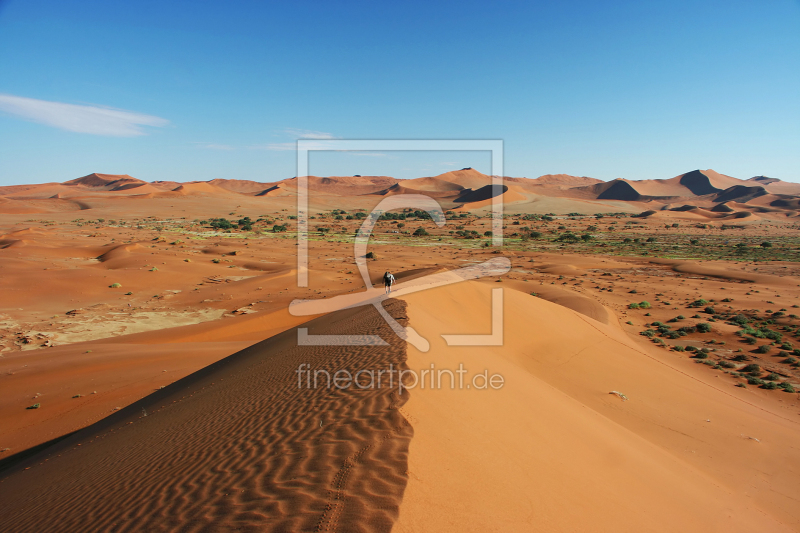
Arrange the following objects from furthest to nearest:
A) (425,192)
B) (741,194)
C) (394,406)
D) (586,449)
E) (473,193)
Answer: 1. (425,192)
2. (473,193)
3. (741,194)
4. (586,449)
5. (394,406)

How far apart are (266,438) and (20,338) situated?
15841mm

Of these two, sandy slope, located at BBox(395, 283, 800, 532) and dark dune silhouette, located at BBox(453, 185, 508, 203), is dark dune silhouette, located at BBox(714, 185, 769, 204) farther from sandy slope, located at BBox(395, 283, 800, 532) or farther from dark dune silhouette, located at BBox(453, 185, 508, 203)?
sandy slope, located at BBox(395, 283, 800, 532)

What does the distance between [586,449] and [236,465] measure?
4.83 meters

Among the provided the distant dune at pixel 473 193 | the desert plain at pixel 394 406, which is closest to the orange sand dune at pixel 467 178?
the distant dune at pixel 473 193

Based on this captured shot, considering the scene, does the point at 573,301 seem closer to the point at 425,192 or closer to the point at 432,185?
the point at 425,192

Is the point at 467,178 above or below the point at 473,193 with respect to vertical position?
above

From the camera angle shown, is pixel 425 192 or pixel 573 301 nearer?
pixel 573 301

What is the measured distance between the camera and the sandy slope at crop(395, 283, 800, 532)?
404cm

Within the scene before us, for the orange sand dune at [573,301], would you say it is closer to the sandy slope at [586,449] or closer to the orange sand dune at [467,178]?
the sandy slope at [586,449]

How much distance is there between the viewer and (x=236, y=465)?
4.59 m

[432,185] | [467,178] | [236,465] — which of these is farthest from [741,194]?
[236,465]

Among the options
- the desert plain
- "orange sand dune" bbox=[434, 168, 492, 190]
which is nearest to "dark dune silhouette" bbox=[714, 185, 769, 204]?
"orange sand dune" bbox=[434, 168, 492, 190]

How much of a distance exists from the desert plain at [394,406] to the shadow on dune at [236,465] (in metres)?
0.03

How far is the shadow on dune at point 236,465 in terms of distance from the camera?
3549 mm
